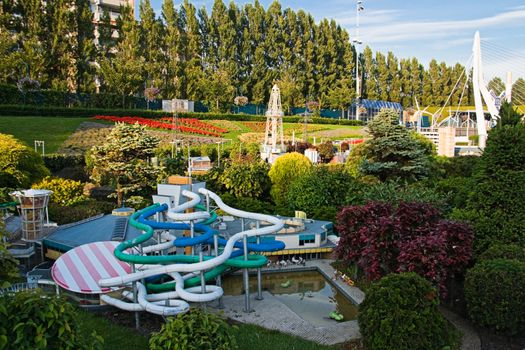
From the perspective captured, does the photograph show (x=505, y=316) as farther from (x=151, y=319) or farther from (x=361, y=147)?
(x=361, y=147)

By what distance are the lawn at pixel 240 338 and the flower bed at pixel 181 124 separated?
32.5 metres

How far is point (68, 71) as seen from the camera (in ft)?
150

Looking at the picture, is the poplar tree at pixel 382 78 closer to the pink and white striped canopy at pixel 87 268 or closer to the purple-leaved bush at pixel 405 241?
the purple-leaved bush at pixel 405 241

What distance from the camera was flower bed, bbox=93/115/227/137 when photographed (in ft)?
136

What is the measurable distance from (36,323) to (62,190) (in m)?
14.7

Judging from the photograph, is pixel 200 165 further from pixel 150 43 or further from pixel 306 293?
pixel 150 43

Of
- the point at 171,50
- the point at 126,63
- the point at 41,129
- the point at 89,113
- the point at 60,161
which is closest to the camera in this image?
the point at 60,161

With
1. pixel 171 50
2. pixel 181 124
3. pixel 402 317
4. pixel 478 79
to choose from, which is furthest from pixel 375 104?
pixel 402 317

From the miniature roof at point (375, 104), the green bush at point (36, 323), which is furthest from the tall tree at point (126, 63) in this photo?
the green bush at point (36, 323)

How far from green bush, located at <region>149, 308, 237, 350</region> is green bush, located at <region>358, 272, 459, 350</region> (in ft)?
8.95

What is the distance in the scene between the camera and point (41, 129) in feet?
115

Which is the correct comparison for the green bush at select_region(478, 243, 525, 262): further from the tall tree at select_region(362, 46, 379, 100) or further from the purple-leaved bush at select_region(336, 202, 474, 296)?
the tall tree at select_region(362, 46, 379, 100)

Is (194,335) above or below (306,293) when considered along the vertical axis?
above

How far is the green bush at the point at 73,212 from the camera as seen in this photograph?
15.6 metres
